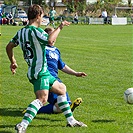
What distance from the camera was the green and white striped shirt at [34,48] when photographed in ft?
19.5

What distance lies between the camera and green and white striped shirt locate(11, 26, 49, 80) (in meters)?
5.95

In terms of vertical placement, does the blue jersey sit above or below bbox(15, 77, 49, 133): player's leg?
above

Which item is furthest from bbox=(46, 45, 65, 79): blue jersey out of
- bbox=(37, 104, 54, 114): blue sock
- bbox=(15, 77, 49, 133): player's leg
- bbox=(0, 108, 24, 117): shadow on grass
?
bbox=(15, 77, 49, 133): player's leg

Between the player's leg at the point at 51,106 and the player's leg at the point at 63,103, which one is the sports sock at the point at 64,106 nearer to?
the player's leg at the point at 63,103

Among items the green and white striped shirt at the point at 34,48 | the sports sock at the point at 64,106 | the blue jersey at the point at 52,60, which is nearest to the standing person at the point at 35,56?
the green and white striped shirt at the point at 34,48

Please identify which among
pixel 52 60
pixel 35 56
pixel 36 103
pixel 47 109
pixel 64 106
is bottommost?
pixel 47 109

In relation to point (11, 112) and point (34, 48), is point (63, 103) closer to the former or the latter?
point (34, 48)

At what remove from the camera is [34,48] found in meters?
6.04

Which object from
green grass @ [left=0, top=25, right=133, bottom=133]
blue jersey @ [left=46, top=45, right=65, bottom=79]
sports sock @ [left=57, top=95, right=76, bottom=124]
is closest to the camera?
sports sock @ [left=57, top=95, right=76, bottom=124]

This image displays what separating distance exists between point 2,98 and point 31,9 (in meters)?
3.17

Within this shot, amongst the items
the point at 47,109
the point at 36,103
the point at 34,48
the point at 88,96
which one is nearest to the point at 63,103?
the point at 36,103

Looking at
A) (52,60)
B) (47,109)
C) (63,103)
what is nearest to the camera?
(63,103)

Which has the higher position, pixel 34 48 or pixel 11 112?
pixel 34 48

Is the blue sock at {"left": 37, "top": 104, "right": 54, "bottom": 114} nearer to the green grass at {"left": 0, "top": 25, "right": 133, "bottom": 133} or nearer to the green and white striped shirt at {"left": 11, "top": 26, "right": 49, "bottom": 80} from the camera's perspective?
the green grass at {"left": 0, "top": 25, "right": 133, "bottom": 133}
